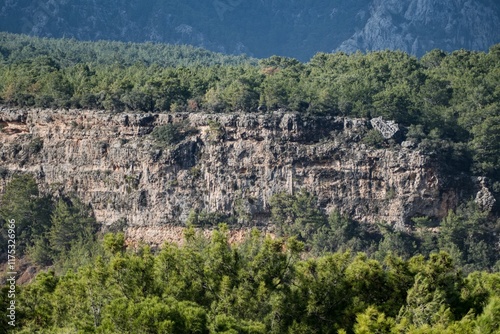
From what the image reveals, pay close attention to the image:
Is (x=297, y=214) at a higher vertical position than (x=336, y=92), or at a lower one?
lower

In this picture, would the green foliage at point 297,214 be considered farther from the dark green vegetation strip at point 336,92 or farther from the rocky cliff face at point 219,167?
the dark green vegetation strip at point 336,92

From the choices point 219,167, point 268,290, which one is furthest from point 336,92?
point 268,290

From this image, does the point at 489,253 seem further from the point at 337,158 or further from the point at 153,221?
the point at 153,221

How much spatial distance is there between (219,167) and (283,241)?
32.9m

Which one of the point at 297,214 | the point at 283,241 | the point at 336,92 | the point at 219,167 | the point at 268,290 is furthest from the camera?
the point at 336,92

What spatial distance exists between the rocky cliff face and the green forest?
3.18 feet

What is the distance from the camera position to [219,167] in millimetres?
73875

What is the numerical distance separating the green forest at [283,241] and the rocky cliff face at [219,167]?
970 millimetres

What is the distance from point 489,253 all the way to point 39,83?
33.4 metres

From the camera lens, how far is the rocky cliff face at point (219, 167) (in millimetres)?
71875

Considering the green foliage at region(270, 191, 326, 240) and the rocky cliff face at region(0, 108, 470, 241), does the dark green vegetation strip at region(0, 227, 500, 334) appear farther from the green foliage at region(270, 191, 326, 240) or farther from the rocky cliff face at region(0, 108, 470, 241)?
the rocky cliff face at region(0, 108, 470, 241)

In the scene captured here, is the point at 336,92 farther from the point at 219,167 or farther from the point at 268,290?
the point at 268,290

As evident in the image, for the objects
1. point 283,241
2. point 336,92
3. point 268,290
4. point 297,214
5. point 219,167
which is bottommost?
point 268,290

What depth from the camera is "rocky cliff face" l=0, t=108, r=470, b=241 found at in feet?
236
